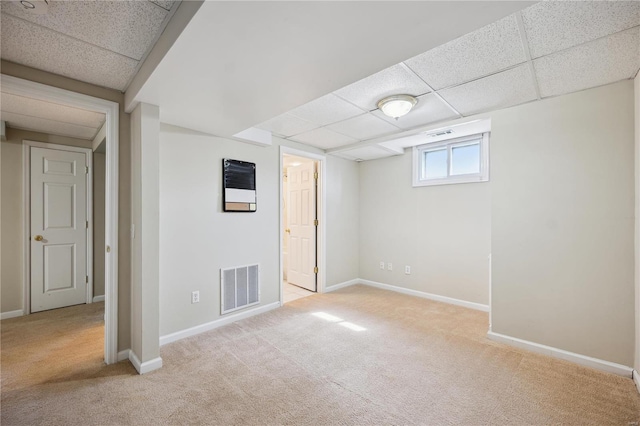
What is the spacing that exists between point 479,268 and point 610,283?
1.50 metres

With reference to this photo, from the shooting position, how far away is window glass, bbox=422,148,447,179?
4152 millimetres

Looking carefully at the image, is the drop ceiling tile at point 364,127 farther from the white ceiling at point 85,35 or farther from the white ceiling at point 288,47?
the white ceiling at point 85,35

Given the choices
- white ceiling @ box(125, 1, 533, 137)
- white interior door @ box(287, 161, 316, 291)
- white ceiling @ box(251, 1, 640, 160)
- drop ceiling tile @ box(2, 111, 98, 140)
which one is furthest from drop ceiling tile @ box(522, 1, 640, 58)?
drop ceiling tile @ box(2, 111, 98, 140)

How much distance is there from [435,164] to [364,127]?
1557mm

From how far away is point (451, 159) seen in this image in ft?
13.3

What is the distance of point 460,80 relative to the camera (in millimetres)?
2240

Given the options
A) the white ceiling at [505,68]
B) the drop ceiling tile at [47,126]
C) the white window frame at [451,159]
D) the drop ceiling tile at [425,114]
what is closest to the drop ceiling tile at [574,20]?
the white ceiling at [505,68]

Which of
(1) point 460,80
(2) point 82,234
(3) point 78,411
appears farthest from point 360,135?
(2) point 82,234

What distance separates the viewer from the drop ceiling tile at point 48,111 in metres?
2.56

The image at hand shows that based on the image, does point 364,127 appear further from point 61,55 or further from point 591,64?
point 61,55

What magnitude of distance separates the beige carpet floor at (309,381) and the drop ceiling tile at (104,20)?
2.38 metres

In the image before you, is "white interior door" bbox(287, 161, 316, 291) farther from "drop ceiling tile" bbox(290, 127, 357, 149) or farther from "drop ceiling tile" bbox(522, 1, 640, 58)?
"drop ceiling tile" bbox(522, 1, 640, 58)

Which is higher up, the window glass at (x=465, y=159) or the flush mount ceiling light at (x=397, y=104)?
the flush mount ceiling light at (x=397, y=104)

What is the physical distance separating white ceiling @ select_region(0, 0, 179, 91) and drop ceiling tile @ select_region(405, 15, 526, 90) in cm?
166
